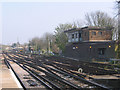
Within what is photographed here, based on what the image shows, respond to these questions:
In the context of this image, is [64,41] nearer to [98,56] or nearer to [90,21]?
[90,21]

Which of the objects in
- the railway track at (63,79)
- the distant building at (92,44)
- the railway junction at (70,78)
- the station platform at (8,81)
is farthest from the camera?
the distant building at (92,44)

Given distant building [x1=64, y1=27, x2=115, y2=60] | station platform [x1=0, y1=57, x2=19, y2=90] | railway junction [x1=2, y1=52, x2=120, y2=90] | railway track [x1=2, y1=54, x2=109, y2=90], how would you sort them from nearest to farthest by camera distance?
railway track [x1=2, y1=54, x2=109, y2=90]
railway junction [x1=2, y1=52, x2=120, y2=90]
station platform [x1=0, y1=57, x2=19, y2=90]
distant building [x1=64, y1=27, x2=115, y2=60]

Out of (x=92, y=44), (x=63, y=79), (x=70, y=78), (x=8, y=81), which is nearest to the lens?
(x=8, y=81)

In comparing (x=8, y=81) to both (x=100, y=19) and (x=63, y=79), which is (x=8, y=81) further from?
(x=100, y=19)

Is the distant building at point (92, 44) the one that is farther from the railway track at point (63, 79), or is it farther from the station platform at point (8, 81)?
the station platform at point (8, 81)

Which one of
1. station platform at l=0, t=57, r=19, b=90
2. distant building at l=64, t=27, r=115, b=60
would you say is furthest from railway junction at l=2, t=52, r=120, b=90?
distant building at l=64, t=27, r=115, b=60

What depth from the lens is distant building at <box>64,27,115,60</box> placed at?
37.4m

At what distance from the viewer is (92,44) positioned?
37.6 metres

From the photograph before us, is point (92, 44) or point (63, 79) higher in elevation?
point (92, 44)

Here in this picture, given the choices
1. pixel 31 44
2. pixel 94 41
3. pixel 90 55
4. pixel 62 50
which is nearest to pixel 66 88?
pixel 90 55

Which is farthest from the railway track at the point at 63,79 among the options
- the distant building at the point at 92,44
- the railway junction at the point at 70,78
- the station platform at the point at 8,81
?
the distant building at the point at 92,44

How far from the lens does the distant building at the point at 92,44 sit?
37.4 m

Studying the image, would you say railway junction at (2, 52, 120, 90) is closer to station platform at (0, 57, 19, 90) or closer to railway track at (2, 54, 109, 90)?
railway track at (2, 54, 109, 90)

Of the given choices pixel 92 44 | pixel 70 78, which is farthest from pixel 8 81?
pixel 92 44
